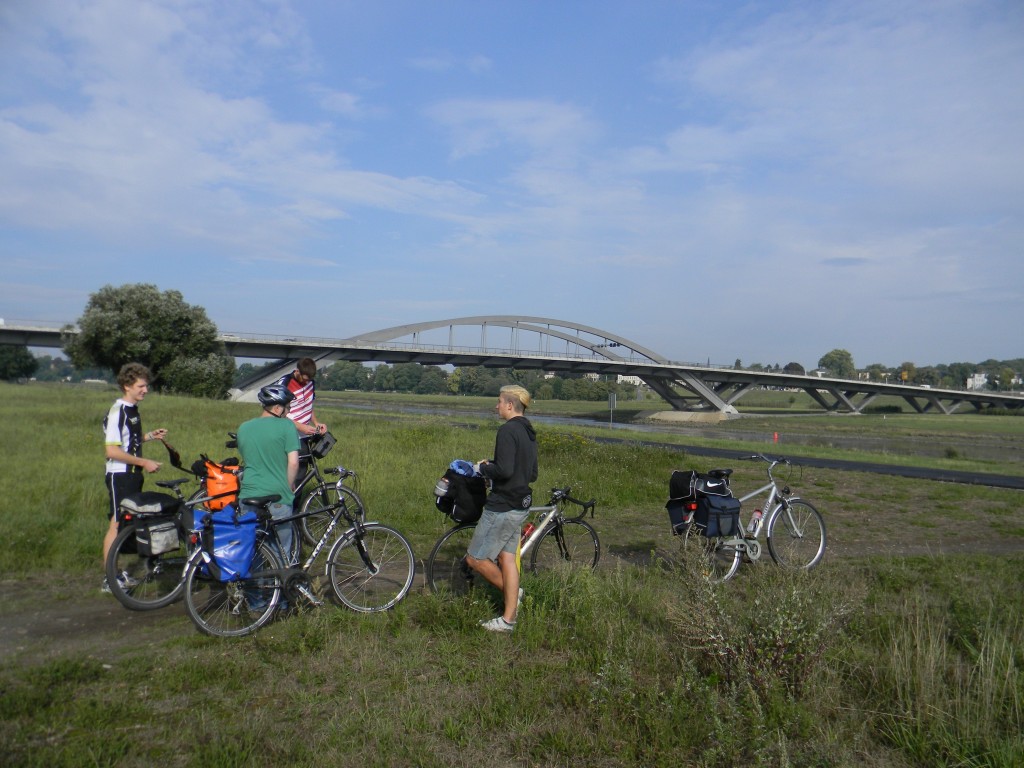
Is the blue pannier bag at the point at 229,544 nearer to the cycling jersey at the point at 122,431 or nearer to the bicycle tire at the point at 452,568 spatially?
the cycling jersey at the point at 122,431

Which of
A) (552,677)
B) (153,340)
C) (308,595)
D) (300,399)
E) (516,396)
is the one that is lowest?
(552,677)

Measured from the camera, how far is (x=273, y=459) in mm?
5430

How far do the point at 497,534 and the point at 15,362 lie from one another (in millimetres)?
103200

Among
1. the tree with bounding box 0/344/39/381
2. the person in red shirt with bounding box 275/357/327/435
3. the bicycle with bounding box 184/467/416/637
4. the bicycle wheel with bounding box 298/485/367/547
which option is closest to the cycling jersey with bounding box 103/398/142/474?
the bicycle with bounding box 184/467/416/637

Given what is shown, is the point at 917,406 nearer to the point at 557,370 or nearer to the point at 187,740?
the point at 557,370

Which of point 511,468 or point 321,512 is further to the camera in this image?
point 321,512

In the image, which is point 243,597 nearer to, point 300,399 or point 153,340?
point 300,399

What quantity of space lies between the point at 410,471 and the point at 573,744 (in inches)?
355

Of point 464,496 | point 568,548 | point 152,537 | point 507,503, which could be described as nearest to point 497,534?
point 507,503

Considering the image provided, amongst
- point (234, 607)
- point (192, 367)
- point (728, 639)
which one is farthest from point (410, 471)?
point (192, 367)

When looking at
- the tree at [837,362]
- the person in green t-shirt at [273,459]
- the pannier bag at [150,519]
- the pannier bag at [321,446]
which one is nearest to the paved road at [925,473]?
the pannier bag at [321,446]

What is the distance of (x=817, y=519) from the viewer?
25.4 feet

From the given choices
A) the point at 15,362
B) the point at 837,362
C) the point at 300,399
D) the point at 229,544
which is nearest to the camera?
the point at 229,544

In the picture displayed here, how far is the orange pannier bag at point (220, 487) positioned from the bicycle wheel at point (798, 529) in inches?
199
